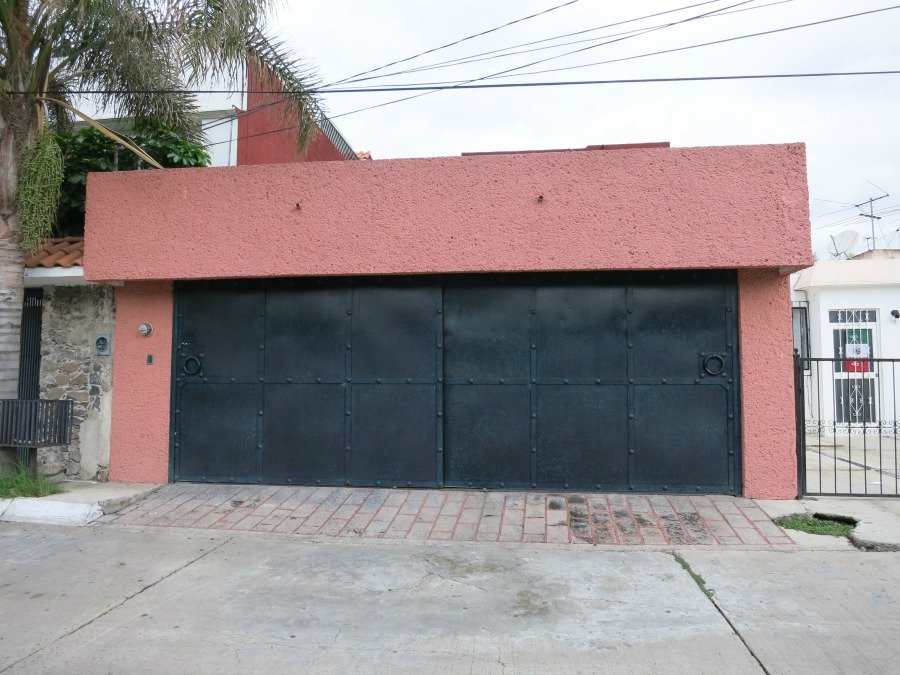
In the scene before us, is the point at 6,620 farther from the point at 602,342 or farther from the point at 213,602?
the point at 602,342

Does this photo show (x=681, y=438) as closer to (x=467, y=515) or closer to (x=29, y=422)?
(x=467, y=515)

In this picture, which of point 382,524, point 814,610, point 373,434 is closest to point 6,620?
point 382,524

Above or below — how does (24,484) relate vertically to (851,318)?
below

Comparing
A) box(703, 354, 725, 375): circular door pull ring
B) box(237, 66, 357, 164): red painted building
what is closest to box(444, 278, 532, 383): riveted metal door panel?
box(703, 354, 725, 375): circular door pull ring

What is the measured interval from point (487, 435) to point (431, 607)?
2.77 meters

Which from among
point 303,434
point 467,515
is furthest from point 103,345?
point 467,515

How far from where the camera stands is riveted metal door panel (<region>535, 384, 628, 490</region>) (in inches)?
270

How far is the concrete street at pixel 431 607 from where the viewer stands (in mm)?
3709

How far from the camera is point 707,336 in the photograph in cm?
681

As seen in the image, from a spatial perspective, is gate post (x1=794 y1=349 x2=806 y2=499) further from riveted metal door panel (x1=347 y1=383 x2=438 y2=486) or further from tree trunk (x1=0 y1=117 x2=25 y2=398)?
tree trunk (x1=0 y1=117 x2=25 y2=398)

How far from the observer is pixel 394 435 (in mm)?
7164

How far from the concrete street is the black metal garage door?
142cm

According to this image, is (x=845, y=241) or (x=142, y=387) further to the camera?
(x=845, y=241)

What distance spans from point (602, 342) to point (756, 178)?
2.15 meters
